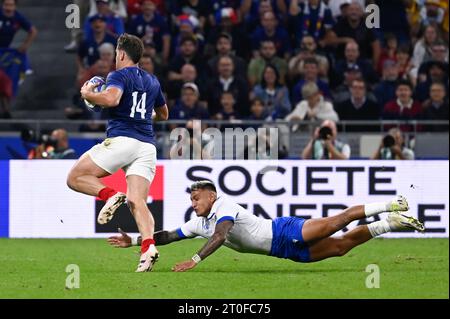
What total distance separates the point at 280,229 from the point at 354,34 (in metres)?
9.89

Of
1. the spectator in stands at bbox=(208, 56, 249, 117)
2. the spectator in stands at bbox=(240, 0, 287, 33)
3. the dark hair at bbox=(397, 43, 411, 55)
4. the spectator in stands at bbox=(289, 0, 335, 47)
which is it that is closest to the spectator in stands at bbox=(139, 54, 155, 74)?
the spectator in stands at bbox=(208, 56, 249, 117)

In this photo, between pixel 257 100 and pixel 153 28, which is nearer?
pixel 257 100

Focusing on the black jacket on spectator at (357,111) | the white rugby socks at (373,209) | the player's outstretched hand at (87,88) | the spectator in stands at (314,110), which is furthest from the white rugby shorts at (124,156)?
the black jacket on spectator at (357,111)

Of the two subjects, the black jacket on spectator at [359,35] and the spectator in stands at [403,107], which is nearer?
the spectator in stands at [403,107]

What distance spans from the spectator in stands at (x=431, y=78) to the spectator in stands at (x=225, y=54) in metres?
2.96

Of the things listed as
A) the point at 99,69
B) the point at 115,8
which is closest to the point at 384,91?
the point at 99,69

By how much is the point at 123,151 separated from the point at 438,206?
7.23 meters

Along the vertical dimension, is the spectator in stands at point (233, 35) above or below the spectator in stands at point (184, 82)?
above

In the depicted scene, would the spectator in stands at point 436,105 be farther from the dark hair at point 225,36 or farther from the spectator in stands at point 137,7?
the spectator in stands at point 137,7

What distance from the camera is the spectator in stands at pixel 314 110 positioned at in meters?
20.1

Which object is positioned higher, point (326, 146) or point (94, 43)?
point (94, 43)

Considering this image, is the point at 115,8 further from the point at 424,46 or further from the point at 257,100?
the point at 424,46

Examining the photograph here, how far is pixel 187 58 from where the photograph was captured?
2128 centimetres
